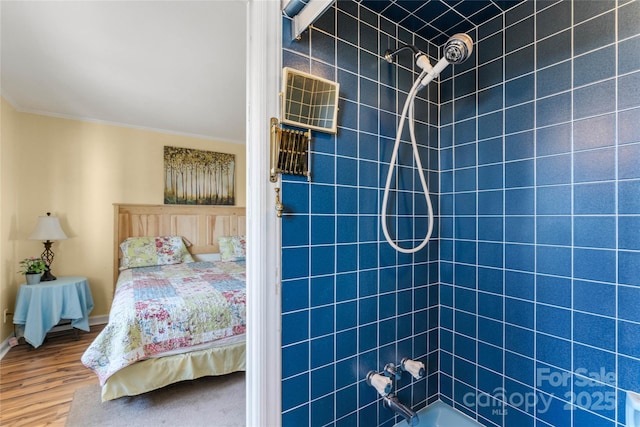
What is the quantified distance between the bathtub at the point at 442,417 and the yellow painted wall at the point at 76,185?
11.8 ft

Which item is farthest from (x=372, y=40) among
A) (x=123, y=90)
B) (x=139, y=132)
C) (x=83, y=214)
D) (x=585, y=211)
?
(x=83, y=214)

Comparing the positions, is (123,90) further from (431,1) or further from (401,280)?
(401,280)

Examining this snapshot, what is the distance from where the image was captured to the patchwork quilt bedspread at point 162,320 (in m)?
1.81

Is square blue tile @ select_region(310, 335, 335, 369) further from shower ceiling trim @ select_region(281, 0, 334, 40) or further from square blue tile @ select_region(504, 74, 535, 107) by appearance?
square blue tile @ select_region(504, 74, 535, 107)

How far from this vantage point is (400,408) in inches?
45.7

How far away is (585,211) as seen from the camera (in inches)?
42.2

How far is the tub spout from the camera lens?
1.13m

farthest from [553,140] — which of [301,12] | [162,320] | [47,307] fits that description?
[47,307]

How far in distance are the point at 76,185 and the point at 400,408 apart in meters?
3.87

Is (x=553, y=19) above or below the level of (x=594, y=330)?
above

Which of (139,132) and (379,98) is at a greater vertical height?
(139,132)

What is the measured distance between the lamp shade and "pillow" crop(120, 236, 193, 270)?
60cm

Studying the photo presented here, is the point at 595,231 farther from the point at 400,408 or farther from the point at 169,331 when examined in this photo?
the point at 169,331

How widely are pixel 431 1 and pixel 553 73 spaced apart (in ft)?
1.92
